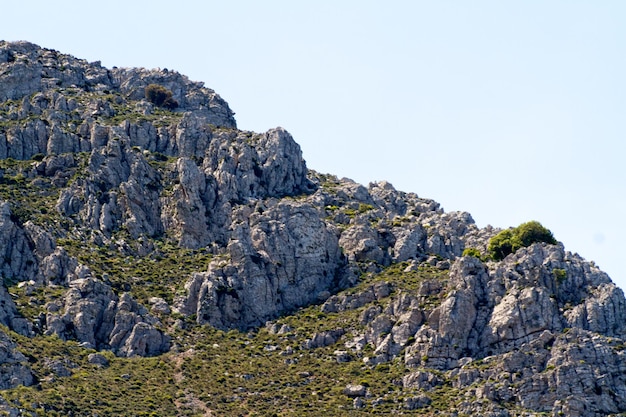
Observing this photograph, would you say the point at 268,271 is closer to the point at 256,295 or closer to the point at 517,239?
the point at 256,295

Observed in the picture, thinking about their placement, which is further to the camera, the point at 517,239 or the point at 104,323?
the point at 517,239

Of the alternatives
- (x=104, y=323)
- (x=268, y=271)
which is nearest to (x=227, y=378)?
(x=104, y=323)

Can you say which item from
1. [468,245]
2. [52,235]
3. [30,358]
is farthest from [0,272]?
[468,245]

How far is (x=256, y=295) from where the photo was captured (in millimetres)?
164500

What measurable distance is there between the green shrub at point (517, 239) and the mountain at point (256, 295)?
19.3 inches

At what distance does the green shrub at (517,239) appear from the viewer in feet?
572

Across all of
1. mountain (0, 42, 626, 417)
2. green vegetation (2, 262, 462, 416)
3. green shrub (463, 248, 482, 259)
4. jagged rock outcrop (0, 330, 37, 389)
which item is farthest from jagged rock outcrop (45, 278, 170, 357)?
green shrub (463, 248, 482, 259)

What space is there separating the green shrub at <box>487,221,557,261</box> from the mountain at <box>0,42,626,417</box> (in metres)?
0.49

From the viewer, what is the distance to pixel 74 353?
488 feet

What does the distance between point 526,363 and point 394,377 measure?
620 inches

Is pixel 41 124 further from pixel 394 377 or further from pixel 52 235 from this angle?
pixel 394 377

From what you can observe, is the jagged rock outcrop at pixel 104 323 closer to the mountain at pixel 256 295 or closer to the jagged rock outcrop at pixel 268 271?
the mountain at pixel 256 295

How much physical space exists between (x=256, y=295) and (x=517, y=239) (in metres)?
39.2

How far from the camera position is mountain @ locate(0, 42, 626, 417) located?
142 meters
